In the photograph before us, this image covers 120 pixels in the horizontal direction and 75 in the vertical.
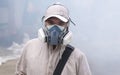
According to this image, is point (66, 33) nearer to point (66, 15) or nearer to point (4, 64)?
point (66, 15)

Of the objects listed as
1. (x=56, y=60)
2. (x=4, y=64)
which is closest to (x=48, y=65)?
(x=56, y=60)

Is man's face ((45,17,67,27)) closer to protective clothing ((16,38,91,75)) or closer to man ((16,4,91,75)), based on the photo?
man ((16,4,91,75))

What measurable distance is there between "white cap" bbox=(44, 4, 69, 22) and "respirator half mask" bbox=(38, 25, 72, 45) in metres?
0.07

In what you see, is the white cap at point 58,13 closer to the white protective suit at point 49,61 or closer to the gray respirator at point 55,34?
the gray respirator at point 55,34

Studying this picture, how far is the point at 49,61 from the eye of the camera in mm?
A: 2934

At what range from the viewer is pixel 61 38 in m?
2.91

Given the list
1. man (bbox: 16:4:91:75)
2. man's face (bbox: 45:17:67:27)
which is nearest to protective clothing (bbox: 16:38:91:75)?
man (bbox: 16:4:91:75)

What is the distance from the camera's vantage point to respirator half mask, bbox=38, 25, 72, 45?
2881 mm

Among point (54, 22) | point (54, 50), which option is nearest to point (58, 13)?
point (54, 22)

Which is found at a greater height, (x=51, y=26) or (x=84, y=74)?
(x=51, y=26)

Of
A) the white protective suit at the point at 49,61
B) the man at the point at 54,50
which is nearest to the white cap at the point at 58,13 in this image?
the man at the point at 54,50

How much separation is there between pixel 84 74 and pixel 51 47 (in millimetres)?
334

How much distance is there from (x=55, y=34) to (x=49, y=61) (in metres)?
0.20

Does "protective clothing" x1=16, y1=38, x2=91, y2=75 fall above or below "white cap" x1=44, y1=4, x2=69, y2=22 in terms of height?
below
